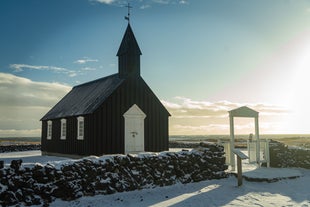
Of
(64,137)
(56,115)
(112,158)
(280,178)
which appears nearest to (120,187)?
(112,158)

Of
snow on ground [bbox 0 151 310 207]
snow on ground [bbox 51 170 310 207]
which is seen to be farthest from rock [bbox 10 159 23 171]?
snow on ground [bbox 51 170 310 207]

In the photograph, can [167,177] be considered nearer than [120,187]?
No

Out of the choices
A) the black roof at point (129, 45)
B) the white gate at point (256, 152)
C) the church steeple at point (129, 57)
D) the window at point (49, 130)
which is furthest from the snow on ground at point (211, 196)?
the window at point (49, 130)

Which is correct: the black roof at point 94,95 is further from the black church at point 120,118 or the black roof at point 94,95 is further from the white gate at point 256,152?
the white gate at point 256,152

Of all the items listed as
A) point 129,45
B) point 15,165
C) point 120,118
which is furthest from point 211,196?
point 129,45

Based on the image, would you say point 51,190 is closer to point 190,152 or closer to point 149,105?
point 190,152

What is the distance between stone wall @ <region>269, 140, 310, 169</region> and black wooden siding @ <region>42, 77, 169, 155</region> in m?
7.65

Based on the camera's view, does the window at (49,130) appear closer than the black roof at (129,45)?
No

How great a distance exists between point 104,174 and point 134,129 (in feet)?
33.4

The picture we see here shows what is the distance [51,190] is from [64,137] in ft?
47.0

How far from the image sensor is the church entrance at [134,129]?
66.2 ft

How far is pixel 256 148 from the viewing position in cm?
1775

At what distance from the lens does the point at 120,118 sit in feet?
65.6

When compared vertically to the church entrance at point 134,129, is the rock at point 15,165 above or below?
below
